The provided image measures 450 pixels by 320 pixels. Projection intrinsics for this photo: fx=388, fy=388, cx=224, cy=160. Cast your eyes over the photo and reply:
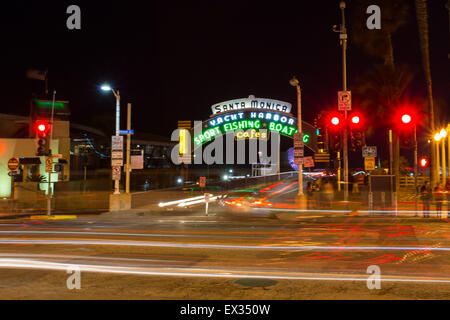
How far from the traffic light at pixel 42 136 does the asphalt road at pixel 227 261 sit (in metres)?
6.18

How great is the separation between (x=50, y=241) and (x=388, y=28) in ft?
99.7

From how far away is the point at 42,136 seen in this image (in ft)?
66.3

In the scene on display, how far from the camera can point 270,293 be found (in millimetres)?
6273

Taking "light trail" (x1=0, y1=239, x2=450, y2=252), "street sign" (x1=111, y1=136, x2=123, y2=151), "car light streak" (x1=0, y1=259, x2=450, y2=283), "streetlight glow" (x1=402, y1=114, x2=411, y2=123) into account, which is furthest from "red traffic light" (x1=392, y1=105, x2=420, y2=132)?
"street sign" (x1=111, y1=136, x2=123, y2=151)

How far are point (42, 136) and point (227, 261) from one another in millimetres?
15364

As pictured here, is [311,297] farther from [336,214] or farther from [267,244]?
[336,214]

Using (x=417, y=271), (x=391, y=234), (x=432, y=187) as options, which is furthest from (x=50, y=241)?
(x=432, y=187)

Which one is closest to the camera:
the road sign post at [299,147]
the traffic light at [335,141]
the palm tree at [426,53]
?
the traffic light at [335,141]

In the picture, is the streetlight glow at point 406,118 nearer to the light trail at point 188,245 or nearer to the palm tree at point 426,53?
the light trail at point 188,245

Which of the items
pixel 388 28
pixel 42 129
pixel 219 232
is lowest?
pixel 219 232

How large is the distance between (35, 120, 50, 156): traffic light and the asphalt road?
618 centimetres

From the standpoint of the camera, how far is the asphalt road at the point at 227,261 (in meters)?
6.44

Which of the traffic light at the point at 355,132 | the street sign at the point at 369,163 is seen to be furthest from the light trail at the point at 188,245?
the street sign at the point at 369,163

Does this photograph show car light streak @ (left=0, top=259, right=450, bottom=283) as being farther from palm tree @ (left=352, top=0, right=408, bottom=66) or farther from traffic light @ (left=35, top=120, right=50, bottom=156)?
palm tree @ (left=352, top=0, right=408, bottom=66)
